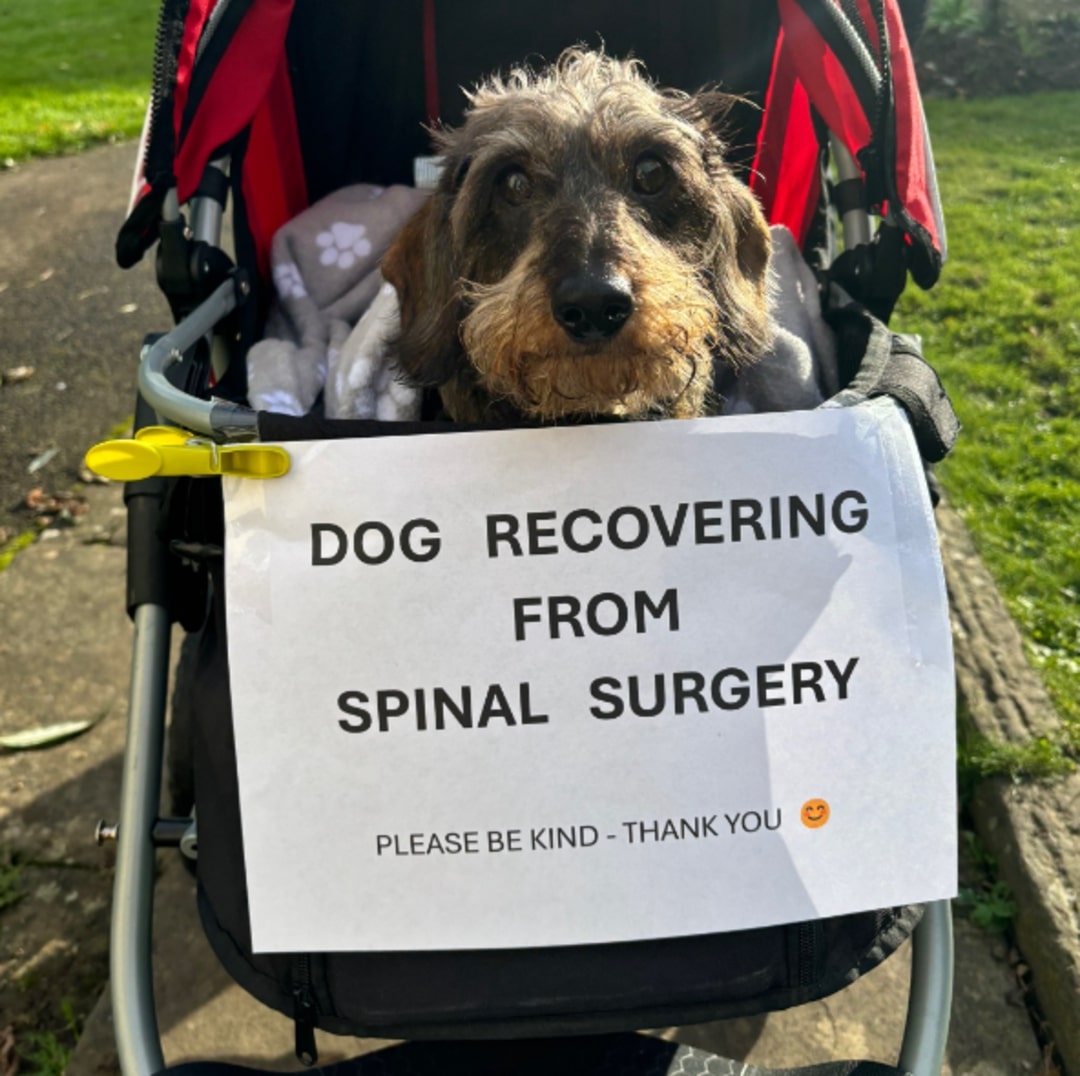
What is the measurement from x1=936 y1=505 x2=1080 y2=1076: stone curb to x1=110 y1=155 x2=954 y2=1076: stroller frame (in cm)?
68

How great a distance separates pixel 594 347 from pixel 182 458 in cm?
60

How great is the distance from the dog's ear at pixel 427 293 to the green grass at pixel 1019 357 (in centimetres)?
177

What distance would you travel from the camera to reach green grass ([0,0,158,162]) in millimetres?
7402

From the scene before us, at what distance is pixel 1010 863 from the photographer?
7.41 ft

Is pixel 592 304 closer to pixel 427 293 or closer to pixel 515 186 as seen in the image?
pixel 515 186

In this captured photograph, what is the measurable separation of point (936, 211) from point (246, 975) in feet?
5.82

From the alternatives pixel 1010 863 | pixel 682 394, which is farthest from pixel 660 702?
pixel 1010 863

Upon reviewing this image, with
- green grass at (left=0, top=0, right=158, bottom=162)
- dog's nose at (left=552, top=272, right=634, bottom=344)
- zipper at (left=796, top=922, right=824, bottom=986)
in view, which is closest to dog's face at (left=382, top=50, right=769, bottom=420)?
dog's nose at (left=552, top=272, right=634, bottom=344)

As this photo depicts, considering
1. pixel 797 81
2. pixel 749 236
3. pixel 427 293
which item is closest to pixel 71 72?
pixel 797 81

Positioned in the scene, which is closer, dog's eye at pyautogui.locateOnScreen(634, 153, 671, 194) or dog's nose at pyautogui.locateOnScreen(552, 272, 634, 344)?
dog's nose at pyautogui.locateOnScreen(552, 272, 634, 344)

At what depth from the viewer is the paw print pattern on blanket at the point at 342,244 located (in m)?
2.33

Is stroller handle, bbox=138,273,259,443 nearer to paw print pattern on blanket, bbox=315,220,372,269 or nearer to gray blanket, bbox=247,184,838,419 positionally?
gray blanket, bbox=247,184,838,419

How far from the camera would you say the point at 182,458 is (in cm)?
135

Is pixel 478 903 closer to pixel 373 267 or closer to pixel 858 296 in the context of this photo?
pixel 858 296
